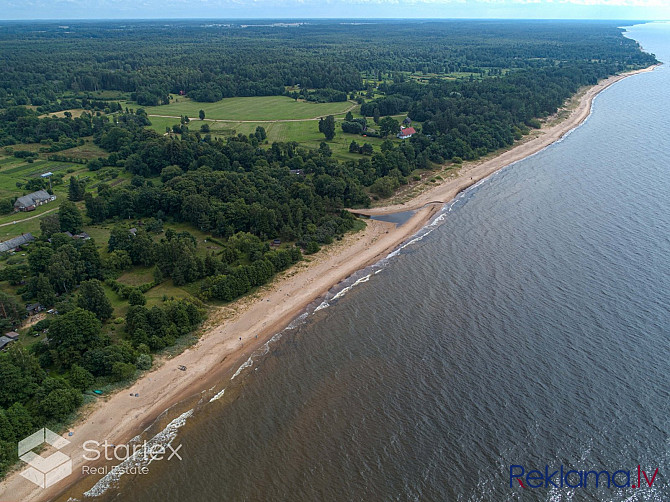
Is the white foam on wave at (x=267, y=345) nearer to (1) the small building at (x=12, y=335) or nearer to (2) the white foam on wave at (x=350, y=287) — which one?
(2) the white foam on wave at (x=350, y=287)

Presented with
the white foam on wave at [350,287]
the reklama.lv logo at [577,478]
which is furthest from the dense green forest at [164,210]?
the reklama.lv logo at [577,478]

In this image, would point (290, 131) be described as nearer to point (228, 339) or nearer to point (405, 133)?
point (405, 133)

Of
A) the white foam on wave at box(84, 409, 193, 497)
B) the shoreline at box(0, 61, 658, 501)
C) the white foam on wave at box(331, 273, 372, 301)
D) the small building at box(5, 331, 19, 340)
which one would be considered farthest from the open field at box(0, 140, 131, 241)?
the white foam on wave at box(331, 273, 372, 301)

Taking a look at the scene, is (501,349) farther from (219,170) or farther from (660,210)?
(219,170)

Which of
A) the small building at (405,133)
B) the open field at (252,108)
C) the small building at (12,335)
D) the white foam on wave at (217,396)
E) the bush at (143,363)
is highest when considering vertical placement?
the small building at (12,335)

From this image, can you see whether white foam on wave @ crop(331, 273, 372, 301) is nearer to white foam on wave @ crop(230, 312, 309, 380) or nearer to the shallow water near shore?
the shallow water near shore

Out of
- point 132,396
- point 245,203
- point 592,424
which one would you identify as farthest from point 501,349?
point 245,203
